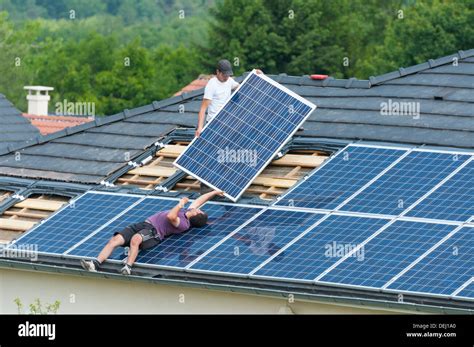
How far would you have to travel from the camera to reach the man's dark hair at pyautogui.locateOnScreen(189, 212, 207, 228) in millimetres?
26469

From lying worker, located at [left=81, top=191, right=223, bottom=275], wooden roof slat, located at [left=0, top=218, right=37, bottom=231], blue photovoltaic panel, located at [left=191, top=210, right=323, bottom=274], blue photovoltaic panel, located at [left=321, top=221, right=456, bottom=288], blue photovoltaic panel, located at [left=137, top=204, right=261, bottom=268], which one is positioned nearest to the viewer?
blue photovoltaic panel, located at [left=321, top=221, right=456, bottom=288]

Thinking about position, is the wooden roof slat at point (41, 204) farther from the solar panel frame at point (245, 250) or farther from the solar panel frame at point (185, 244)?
the solar panel frame at point (245, 250)

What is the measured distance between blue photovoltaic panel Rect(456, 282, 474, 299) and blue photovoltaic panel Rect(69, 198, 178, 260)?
6.18 meters

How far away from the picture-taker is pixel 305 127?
29.6 meters

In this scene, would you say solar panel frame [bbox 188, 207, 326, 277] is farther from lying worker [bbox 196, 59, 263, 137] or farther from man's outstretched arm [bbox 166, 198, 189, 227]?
lying worker [bbox 196, 59, 263, 137]

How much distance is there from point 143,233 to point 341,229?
10.9ft

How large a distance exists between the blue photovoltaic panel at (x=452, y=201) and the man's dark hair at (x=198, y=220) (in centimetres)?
351

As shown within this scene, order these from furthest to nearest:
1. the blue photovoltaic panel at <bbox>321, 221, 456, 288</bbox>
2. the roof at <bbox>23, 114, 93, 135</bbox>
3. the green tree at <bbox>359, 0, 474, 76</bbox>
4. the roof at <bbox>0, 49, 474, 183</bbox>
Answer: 1. the green tree at <bbox>359, 0, 474, 76</bbox>
2. the roof at <bbox>23, 114, 93, 135</bbox>
3. the roof at <bbox>0, 49, 474, 183</bbox>
4. the blue photovoltaic panel at <bbox>321, 221, 456, 288</bbox>

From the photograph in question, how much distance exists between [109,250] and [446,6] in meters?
61.5

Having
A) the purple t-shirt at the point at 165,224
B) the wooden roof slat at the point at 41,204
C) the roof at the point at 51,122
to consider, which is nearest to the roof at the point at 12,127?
the wooden roof slat at the point at 41,204

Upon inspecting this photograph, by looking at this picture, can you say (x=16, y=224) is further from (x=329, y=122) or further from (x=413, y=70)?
(x=413, y=70)

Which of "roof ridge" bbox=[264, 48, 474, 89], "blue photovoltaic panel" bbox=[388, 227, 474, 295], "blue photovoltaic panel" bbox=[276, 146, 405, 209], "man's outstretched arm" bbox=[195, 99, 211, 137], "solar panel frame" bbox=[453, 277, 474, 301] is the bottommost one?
"solar panel frame" bbox=[453, 277, 474, 301]

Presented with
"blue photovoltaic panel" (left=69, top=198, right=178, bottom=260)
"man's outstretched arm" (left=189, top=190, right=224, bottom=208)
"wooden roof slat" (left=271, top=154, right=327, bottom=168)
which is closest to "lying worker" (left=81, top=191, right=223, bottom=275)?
"blue photovoltaic panel" (left=69, top=198, right=178, bottom=260)
